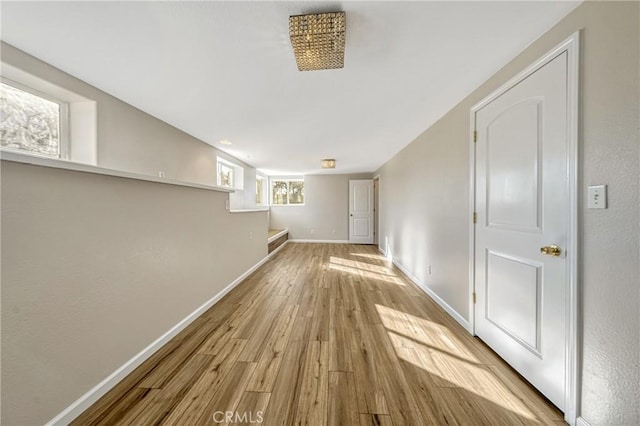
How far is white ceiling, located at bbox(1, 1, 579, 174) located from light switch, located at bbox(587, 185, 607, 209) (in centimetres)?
97

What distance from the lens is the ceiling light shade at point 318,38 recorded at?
1.27 meters

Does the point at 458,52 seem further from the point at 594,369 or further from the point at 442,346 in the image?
the point at 442,346

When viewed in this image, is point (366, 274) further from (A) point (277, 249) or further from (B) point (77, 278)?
(B) point (77, 278)

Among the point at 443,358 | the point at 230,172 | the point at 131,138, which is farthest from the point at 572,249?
the point at 230,172

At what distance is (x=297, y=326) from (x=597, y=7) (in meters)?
2.78

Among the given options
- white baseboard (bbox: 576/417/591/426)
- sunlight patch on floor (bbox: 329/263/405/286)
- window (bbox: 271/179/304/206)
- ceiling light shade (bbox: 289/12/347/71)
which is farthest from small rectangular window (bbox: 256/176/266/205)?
white baseboard (bbox: 576/417/591/426)

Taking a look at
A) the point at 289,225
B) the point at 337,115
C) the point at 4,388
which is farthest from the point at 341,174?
the point at 4,388

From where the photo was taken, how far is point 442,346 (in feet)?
6.13

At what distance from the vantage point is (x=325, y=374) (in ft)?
5.04

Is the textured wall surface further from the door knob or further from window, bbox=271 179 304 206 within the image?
window, bbox=271 179 304 206

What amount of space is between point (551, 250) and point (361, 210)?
19.2 ft

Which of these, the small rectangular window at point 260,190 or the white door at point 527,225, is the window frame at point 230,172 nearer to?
the small rectangular window at point 260,190

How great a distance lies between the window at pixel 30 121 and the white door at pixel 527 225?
146 inches

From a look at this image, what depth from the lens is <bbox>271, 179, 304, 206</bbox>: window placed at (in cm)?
760
